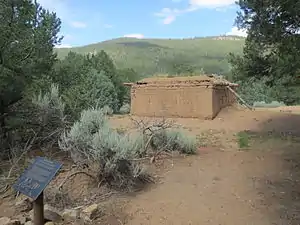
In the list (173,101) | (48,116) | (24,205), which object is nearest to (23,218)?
(24,205)

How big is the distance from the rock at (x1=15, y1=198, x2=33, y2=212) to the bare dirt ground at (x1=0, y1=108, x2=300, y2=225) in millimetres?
202

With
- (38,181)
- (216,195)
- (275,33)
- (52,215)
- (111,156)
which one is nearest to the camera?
(38,181)

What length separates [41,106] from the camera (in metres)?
10.8

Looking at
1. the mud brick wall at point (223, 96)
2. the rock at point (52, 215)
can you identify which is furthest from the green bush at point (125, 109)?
the rock at point (52, 215)

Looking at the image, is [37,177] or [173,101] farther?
[173,101]

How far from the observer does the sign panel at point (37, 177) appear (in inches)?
188

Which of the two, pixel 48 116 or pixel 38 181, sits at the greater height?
pixel 48 116

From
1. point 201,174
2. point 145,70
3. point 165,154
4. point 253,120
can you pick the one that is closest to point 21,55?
point 165,154

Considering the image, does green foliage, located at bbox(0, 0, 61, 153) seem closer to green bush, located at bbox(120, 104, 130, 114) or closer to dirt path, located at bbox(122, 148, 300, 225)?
dirt path, located at bbox(122, 148, 300, 225)

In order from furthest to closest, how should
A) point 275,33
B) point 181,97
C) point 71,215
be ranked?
point 181,97, point 275,33, point 71,215

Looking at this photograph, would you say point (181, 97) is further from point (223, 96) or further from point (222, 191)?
point (222, 191)

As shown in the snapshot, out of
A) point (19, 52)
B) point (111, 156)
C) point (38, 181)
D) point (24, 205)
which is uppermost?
point (19, 52)

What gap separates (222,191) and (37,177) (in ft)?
13.2

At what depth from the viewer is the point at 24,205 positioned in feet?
23.0
